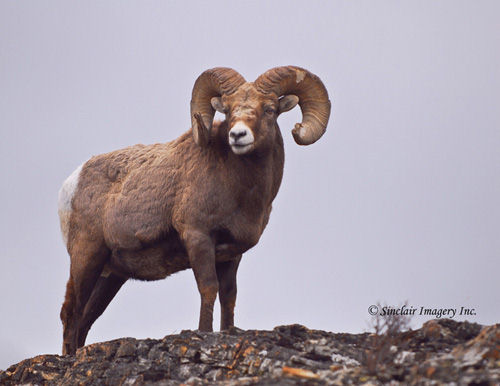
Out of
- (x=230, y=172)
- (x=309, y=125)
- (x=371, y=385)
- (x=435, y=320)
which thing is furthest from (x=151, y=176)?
(x=371, y=385)

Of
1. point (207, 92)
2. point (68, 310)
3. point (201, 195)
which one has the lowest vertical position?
point (68, 310)

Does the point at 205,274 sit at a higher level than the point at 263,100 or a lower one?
lower

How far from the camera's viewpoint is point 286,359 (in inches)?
426

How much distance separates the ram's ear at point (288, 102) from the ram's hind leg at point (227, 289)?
244 cm

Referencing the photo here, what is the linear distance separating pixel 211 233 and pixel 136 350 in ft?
6.83

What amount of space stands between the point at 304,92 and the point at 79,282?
5.04 meters

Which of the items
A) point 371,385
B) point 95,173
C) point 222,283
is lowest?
point 371,385

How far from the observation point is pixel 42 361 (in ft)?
45.7

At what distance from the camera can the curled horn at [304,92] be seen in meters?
13.8

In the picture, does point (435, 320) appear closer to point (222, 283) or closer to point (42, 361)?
point (222, 283)

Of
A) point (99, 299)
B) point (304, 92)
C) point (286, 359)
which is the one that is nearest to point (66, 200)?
point (99, 299)

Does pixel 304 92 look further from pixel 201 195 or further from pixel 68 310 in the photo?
pixel 68 310

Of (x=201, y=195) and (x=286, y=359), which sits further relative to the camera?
(x=201, y=195)

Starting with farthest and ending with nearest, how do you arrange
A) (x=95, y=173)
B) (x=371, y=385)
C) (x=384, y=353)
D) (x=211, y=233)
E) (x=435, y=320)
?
(x=95, y=173), (x=211, y=233), (x=435, y=320), (x=384, y=353), (x=371, y=385)
